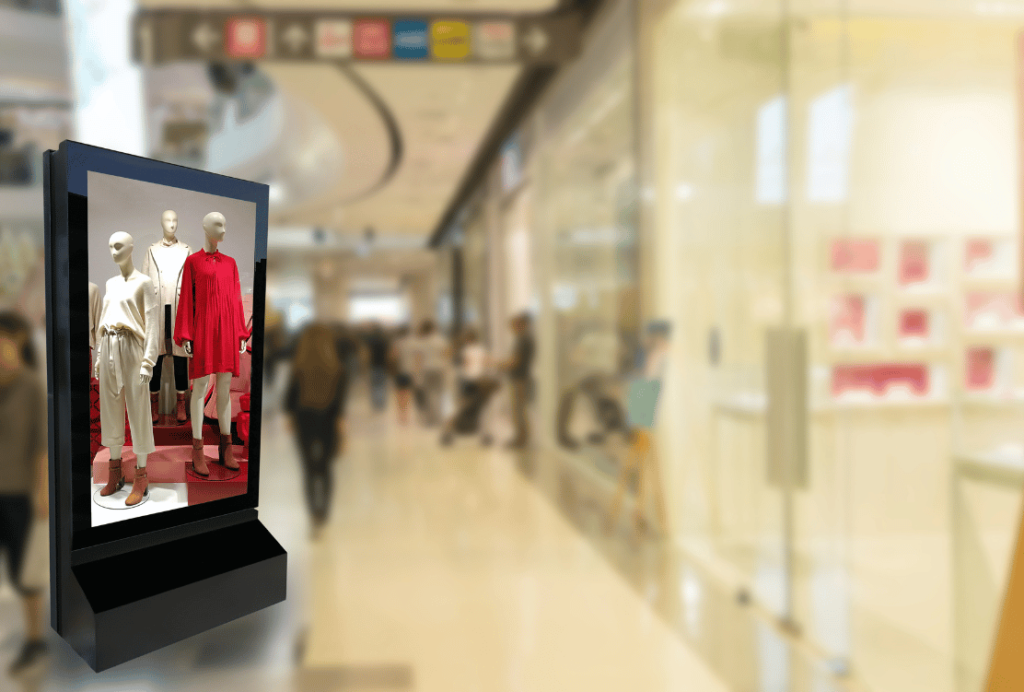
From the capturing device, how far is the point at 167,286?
0.69 metres

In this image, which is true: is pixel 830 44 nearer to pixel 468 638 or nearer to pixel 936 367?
pixel 936 367

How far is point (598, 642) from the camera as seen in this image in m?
3.04

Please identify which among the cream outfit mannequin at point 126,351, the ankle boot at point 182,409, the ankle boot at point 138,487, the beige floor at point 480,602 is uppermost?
the cream outfit mannequin at point 126,351

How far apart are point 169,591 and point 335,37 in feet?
12.1

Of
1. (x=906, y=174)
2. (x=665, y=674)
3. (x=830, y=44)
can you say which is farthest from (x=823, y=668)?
(x=830, y=44)

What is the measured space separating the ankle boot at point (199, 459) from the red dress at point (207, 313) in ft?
0.21

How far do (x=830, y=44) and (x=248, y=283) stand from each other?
2918 millimetres

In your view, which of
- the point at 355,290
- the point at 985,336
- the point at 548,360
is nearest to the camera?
A: the point at 985,336

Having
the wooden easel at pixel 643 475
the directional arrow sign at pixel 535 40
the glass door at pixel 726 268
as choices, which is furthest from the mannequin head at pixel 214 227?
the wooden easel at pixel 643 475

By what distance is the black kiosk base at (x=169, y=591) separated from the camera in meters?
0.67

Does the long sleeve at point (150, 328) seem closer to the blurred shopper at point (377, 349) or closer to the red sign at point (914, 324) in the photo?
the red sign at point (914, 324)

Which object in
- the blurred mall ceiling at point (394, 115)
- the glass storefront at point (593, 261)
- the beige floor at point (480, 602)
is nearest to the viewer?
the beige floor at point (480, 602)

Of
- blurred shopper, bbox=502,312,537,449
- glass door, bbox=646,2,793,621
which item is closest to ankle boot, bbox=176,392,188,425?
glass door, bbox=646,2,793,621

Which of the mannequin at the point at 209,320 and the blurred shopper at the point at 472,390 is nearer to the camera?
the mannequin at the point at 209,320
